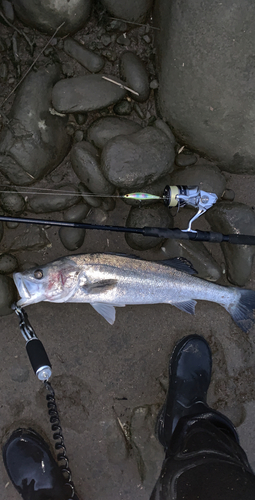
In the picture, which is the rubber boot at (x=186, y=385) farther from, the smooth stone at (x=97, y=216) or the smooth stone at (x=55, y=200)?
the smooth stone at (x=55, y=200)

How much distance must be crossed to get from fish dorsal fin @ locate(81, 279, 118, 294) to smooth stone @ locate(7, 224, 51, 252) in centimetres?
85

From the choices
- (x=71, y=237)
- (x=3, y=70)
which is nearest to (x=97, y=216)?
(x=71, y=237)

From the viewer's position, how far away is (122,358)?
3855mm

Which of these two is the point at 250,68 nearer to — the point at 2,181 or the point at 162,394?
the point at 2,181

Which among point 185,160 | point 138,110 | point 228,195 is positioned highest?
point 138,110

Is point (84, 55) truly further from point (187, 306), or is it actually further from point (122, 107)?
point (187, 306)

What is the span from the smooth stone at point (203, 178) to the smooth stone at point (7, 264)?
2097 millimetres

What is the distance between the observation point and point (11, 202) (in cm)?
357

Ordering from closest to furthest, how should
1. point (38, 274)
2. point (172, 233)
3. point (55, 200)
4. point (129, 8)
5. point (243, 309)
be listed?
point (38, 274) < point (172, 233) < point (129, 8) < point (55, 200) < point (243, 309)

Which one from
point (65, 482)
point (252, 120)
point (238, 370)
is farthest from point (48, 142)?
point (65, 482)

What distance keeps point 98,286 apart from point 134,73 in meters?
2.47

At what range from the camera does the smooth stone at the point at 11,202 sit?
357cm

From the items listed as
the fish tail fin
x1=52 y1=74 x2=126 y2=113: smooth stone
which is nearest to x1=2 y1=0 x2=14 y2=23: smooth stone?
x1=52 y1=74 x2=126 y2=113: smooth stone

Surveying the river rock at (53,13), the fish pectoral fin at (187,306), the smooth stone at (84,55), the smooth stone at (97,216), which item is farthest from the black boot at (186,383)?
the river rock at (53,13)
